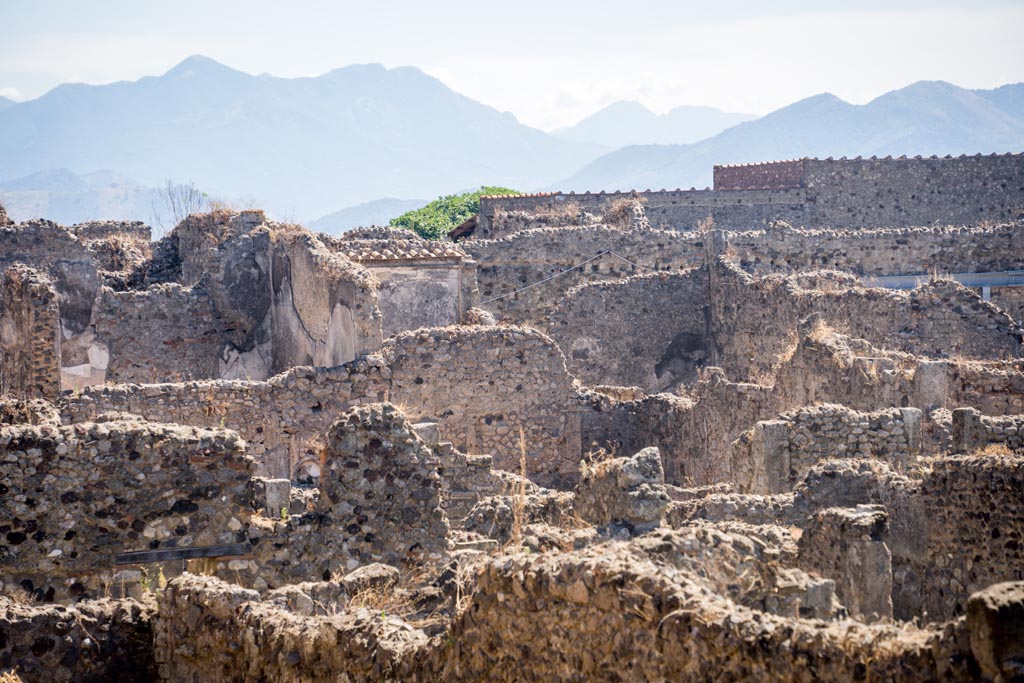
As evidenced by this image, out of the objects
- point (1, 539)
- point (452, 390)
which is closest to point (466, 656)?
point (1, 539)

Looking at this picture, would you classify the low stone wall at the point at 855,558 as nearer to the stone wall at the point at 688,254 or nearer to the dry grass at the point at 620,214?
the stone wall at the point at 688,254

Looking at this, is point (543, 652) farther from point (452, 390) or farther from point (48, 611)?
point (452, 390)

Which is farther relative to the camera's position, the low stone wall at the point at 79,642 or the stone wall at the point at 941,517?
the stone wall at the point at 941,517

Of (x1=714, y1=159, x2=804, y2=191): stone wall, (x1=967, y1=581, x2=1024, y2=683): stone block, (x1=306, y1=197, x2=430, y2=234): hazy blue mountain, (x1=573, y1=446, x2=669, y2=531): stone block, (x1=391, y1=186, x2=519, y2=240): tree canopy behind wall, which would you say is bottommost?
(x1=306, y1=197, x2=430, y2=234): hazy blue mountain

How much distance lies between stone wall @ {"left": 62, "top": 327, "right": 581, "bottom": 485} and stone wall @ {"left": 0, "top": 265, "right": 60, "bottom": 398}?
3.71 meters

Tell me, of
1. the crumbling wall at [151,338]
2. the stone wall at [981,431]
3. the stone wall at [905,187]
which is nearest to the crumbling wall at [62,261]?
the crumbling wall at [151,338]

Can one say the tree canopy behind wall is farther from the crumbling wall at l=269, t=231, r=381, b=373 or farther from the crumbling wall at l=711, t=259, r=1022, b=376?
the crumbling wall at l=269, t=231, r=381, b=373

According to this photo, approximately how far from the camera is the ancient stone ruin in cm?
828

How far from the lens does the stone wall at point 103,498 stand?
40.3 ft

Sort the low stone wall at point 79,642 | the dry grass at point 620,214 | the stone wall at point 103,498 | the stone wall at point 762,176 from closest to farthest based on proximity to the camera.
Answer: the low stone wall at point 79,642
the stone wall at point 103,498
the dry grass at point 620,214
the stone wall at point 762,176

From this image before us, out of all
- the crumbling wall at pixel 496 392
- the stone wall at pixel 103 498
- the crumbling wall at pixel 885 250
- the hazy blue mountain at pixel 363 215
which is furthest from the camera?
the hazy blue mountain at pixel 363 215

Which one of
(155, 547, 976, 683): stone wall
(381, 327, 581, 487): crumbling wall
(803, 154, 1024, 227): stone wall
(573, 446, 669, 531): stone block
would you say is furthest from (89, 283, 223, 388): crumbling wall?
(803, 154, 1024, 227): stone wall

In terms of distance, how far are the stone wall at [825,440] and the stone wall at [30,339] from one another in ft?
33.7

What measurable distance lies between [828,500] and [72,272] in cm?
1799
